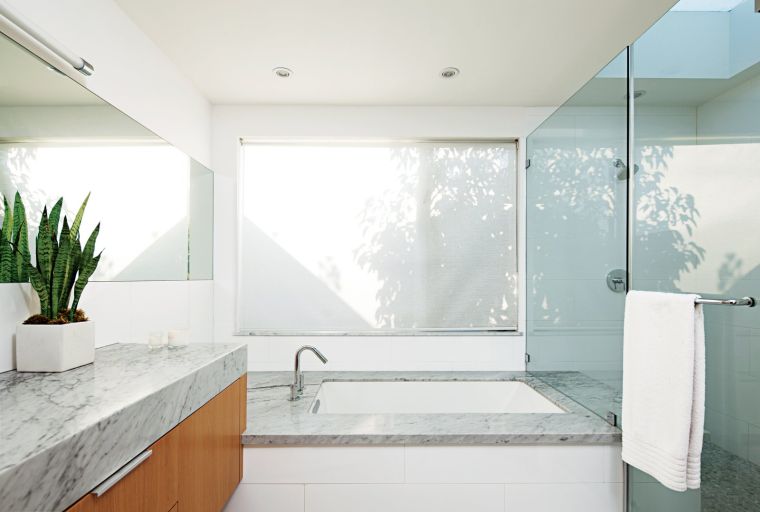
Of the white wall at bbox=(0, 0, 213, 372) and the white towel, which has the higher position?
the white wall at bbox=(0, 0, 213, 372)

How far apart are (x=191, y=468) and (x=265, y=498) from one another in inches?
24.2

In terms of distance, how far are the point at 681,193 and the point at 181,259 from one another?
7.62 ft

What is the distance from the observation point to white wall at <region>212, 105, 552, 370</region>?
2.78 meters

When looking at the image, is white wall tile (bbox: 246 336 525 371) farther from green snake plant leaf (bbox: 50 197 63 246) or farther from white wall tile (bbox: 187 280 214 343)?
green snake plant leaf (bbox: 50 197 63 246)

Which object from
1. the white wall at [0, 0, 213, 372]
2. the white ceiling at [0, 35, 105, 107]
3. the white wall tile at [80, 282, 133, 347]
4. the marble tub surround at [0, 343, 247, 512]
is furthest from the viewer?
the white wall tile at [80, 282, 133, 347]

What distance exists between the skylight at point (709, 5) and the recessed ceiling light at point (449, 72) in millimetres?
1094

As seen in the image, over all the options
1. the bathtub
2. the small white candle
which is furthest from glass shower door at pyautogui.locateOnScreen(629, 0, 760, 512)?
the small white candle

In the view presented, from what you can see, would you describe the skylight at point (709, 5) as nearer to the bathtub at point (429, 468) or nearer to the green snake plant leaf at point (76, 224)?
the bathtub at point (429, 468)

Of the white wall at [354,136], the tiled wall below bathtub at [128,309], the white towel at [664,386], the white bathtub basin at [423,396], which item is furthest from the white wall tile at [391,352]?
the white towel at [664,386]

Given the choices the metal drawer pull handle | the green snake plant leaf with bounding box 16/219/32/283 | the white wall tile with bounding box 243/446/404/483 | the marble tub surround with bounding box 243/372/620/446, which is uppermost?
the green snake plant leaf with bounding box 16/219/32/283

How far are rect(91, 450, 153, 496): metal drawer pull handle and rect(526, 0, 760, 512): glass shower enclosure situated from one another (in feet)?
5.41

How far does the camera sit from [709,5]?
138cm

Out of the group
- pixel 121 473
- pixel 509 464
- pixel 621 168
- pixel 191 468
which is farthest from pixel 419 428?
pixel 621 168

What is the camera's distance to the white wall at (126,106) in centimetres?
136
